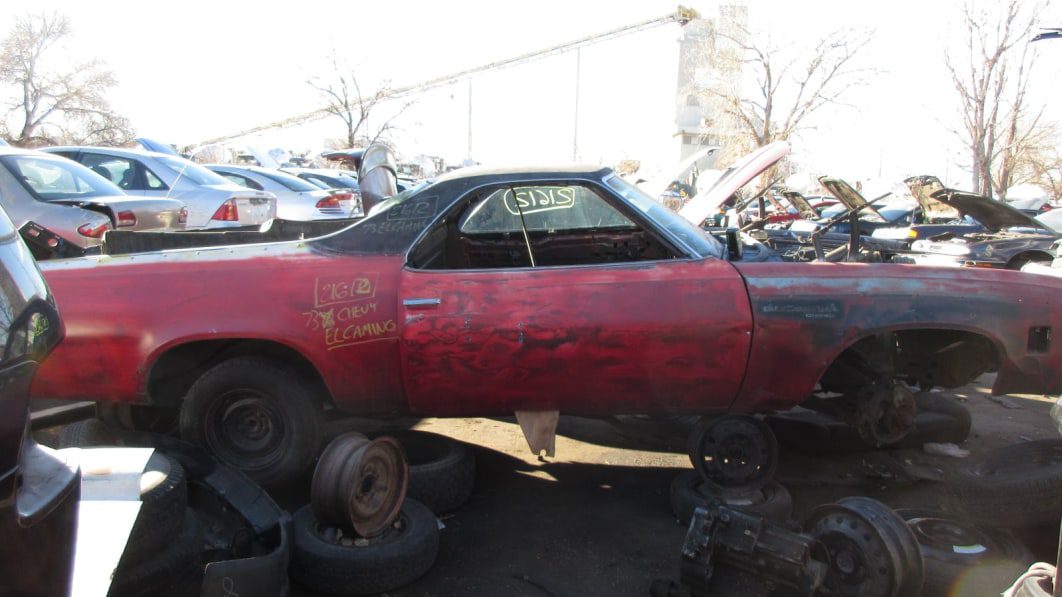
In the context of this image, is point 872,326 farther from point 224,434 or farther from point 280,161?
point 280,161

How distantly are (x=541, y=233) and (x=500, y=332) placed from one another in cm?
147

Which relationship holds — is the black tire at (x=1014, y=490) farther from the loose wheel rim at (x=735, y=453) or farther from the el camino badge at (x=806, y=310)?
the el camino badge at (x=806, y=310)

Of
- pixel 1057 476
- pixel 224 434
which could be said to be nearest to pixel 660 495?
pixel 1057 476

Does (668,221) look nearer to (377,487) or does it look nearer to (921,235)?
(377,487)

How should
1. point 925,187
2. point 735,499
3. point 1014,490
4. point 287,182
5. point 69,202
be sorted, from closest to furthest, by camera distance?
1. point 1014,490
2. point 735,499
3. point 69,202
4. point 925,187
5. point 287,182

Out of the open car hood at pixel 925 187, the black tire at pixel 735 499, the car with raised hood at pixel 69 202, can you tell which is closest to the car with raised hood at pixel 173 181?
the car with raised hood at pixel 69 202

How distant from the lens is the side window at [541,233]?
4387 mm

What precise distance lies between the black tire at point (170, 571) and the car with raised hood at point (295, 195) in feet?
27.4

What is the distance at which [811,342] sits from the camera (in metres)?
3.22

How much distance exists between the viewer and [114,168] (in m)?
8.72

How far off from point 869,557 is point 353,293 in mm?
2364

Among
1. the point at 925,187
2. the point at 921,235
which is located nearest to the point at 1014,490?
the point at 925,187

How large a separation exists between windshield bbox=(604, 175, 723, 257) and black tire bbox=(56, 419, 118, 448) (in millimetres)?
2557

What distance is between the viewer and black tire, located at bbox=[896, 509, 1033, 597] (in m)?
2.71
